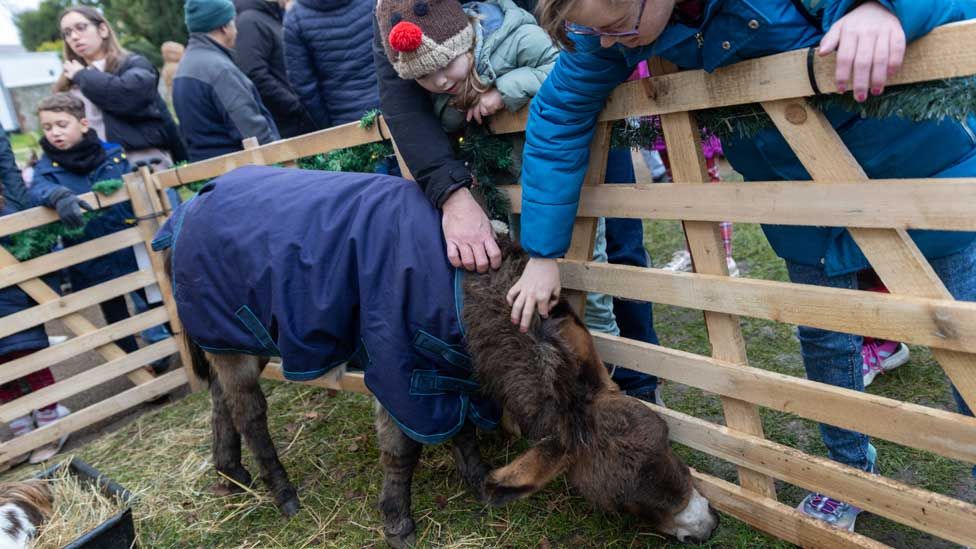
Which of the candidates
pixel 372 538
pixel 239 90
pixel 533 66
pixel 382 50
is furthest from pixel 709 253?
pixel 239 90

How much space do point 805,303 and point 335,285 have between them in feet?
6.16

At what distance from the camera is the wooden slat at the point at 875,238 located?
6.77 feet

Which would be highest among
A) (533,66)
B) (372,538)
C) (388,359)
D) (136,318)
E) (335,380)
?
(533,66)

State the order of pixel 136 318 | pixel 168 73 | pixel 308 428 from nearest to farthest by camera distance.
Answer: pixel 308 428 → pixel 136 318 → pixel 168 73

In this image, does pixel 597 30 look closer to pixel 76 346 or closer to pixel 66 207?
pixel 66 207

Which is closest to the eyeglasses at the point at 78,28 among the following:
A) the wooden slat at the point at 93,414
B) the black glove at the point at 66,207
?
the black glove at the point at 66,207

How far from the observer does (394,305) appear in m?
2.76

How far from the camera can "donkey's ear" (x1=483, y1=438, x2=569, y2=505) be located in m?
2.41

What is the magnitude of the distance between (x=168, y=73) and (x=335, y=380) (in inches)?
281

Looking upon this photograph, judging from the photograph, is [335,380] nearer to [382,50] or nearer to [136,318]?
[136,318]

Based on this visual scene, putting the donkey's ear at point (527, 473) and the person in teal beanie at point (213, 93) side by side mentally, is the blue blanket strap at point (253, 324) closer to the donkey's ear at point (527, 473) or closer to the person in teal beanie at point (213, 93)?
the donkey's ear at point (527, 473)

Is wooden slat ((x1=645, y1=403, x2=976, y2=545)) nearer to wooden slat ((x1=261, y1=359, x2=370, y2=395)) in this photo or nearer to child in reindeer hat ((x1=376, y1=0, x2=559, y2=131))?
child in reindeer hat ((x1=376, y1=0, x2=559, y2=131))

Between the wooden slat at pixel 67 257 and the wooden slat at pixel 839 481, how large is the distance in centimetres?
450

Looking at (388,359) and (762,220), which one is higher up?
(762,220)
